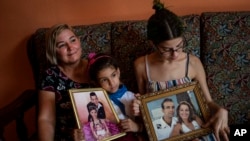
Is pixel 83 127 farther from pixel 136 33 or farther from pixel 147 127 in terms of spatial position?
pixel 136 33

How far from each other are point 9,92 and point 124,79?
3.13 ft

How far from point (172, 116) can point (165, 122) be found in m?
0.04

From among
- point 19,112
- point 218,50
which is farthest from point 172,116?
point 19,112

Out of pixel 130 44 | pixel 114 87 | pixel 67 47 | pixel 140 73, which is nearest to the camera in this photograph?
pixel 114 87

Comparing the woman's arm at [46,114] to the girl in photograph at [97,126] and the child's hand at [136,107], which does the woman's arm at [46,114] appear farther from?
the child's hand at [136,107]

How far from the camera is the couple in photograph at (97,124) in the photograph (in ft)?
4.75

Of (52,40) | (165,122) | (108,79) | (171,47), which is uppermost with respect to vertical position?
(52,40)

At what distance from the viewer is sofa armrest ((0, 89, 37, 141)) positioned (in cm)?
174

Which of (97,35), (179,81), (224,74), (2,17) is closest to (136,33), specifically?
(97,35)

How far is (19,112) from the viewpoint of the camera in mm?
1817

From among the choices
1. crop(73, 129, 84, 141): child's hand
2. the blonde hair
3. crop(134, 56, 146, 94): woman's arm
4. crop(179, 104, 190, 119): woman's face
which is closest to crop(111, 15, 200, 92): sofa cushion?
crop(134, 56, 146, 94): woman's arm

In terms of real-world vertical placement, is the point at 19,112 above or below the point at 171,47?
below

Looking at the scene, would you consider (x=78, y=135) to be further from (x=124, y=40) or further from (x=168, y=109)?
(x=124, y=40)

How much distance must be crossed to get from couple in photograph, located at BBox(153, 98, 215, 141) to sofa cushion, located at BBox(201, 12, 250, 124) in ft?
1.26
